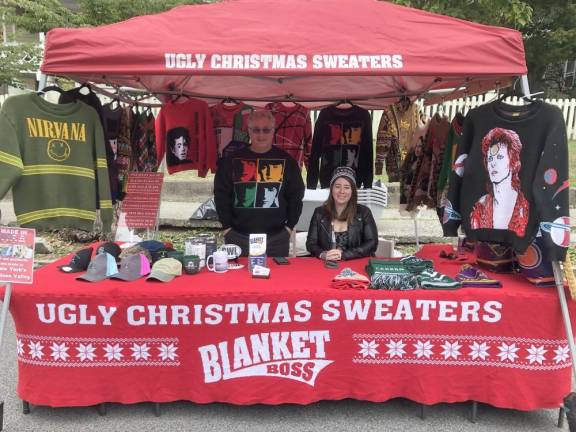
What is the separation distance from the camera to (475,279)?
9.32ft

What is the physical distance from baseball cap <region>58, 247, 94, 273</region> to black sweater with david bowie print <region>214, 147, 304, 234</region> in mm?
1134

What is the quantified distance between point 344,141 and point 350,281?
233 cm

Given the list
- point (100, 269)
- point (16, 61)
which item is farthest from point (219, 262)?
point (16, 61)

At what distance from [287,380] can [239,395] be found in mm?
297

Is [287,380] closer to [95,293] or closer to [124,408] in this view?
[124,408]

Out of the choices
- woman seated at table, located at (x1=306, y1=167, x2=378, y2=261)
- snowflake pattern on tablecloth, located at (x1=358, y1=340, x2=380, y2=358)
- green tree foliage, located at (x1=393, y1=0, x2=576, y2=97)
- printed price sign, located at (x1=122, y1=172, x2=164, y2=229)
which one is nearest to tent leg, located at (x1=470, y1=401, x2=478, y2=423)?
snowflake pattern on tablecloth, located at (x1=358, y1=340, x2=380, y2=358)

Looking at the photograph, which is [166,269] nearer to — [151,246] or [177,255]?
[177,255]

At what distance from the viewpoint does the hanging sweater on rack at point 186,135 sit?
4699 mm

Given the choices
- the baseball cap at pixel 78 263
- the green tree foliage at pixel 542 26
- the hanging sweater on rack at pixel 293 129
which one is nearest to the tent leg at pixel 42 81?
the baseball cap at pixel 78 263

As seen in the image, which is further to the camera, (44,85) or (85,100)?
(85,100)

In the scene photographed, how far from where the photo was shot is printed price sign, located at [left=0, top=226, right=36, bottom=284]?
2.42 metres

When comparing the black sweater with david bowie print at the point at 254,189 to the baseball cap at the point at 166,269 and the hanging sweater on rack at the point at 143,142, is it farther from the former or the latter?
the hanging sweater on rack at the point at 143,142

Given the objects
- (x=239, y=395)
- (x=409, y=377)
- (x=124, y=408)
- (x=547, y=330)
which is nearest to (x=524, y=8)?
(x=547, y=330)

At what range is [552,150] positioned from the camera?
2.57 m
